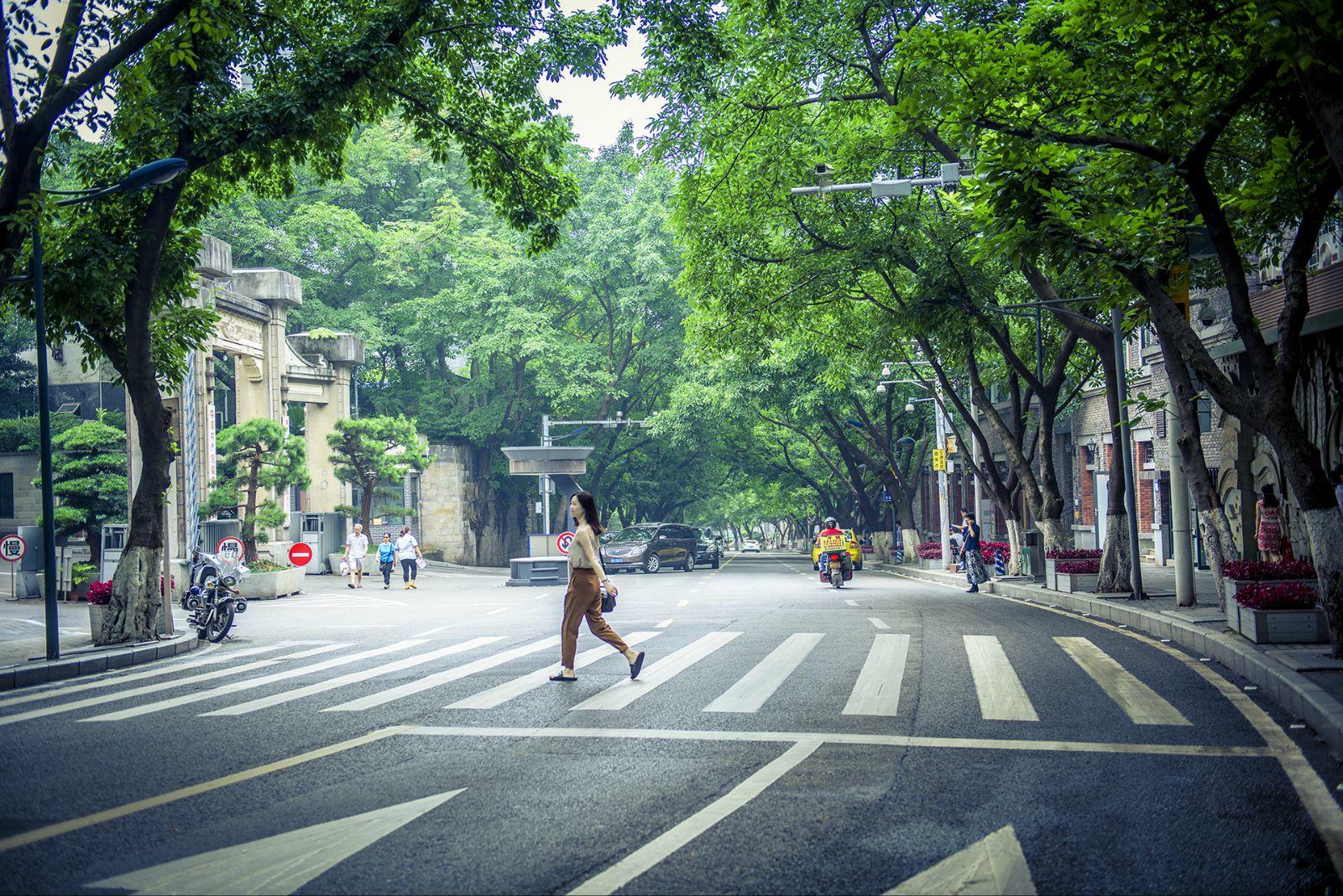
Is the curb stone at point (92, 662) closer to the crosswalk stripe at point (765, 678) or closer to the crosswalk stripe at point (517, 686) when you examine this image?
the crosswalk stripe at point (517, 686)

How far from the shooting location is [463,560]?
50531 millimetres

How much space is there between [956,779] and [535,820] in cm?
243

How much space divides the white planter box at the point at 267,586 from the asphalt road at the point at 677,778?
1444 cm

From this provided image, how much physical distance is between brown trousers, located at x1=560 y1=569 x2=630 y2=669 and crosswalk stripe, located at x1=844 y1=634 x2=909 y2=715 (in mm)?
2266

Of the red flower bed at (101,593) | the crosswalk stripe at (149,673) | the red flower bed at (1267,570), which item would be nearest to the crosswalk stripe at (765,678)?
the red flower bed at (1267,570)

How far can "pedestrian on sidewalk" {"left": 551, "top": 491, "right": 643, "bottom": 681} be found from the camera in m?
10.7

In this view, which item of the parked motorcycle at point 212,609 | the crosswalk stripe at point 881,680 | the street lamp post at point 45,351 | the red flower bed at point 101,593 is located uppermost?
the street lamp post at point 45,351

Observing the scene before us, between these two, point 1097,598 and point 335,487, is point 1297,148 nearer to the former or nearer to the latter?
point 1097,598

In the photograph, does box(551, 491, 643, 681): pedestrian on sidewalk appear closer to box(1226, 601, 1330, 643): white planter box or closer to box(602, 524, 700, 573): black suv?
box(1226, 601, 1330, 643): white planter box

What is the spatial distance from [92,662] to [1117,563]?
15913 millimetres

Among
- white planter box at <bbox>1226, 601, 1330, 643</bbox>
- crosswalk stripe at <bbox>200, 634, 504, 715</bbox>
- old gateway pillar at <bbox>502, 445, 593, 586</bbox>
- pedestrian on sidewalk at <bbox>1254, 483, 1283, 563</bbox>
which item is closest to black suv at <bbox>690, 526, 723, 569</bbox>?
old gateway pillar at <bbox>502, 445, 593, 586</bbox>

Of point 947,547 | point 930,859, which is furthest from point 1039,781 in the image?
point 947,547

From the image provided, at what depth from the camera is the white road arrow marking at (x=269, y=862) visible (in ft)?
15.8

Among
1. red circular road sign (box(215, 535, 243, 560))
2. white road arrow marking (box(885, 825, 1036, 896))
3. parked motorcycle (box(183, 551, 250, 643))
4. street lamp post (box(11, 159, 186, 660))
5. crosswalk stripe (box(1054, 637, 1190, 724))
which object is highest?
street lamp post (box(11, 159, 186, 660))
